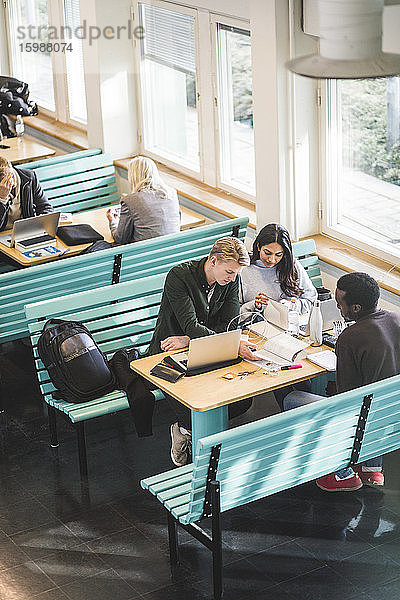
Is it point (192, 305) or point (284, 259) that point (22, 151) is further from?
point (192, 305)

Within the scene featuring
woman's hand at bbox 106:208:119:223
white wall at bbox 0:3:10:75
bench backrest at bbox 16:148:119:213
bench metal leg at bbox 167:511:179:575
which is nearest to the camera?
bench metal leg at bbox 167:511:179:575

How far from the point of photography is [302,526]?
15.8ft

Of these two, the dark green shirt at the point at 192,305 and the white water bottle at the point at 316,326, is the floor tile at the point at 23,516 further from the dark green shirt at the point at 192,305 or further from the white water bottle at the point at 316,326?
the white water bottle at the point at 316,326

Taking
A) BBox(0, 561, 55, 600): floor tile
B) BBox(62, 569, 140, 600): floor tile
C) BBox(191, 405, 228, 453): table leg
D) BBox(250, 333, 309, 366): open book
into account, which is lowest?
BBox(0, 561, 55, 600): floor tile

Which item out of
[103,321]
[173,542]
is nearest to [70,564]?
[173,542]

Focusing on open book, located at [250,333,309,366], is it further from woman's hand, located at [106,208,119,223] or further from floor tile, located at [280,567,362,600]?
woman's hand, located at [106,208,119,223]

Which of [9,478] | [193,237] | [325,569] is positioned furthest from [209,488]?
[193,237]

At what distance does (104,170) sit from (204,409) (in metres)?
4.38

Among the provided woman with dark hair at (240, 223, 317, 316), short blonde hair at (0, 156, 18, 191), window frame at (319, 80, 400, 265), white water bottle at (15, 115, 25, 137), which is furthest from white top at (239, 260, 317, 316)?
white water bottle at (15, 115, 25, 137)

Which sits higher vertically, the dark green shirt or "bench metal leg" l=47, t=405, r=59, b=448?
the dark green shirt

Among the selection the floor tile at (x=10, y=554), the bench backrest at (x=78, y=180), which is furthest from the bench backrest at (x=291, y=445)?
the bench backrest at (x=78, y=180)

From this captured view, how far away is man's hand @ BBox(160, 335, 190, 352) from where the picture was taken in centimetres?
514

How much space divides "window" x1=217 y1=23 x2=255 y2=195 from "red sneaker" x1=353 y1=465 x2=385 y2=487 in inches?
117

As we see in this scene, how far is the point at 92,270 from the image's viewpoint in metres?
6.28
